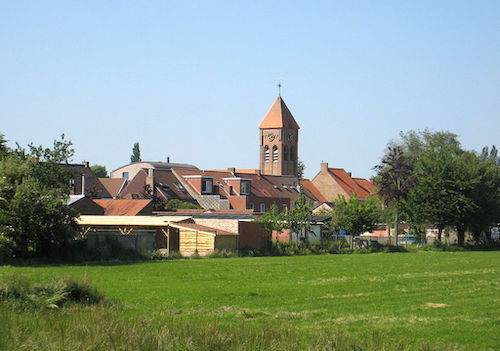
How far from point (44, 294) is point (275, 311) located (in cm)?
596

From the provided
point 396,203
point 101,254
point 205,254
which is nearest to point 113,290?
point 101,254

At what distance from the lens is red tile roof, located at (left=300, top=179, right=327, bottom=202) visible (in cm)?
10594

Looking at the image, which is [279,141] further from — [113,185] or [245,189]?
[245,189]

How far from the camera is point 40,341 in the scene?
35.0 ft

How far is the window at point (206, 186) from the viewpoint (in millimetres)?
82375

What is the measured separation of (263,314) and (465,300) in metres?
7.10

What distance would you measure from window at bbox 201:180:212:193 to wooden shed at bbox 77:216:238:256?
1376 inches

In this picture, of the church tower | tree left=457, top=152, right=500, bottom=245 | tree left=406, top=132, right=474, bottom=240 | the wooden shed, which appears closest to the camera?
the wooden shed

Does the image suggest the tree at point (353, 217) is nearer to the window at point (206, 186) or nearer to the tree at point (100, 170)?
the window at point (206, 186)

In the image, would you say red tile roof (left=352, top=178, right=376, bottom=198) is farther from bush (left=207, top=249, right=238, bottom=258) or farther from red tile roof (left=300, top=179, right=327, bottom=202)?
bush (left=207, top=249, right=238, bottom=258)

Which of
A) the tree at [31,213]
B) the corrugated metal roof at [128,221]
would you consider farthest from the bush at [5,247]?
the corrugated metal roof at [128,221]

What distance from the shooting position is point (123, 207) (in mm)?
59344

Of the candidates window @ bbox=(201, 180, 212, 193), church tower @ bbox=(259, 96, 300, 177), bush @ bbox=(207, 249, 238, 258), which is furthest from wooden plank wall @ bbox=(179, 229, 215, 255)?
church tower @ bbox=(259, 96, 300, 177)

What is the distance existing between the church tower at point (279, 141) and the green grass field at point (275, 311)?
305 ft
